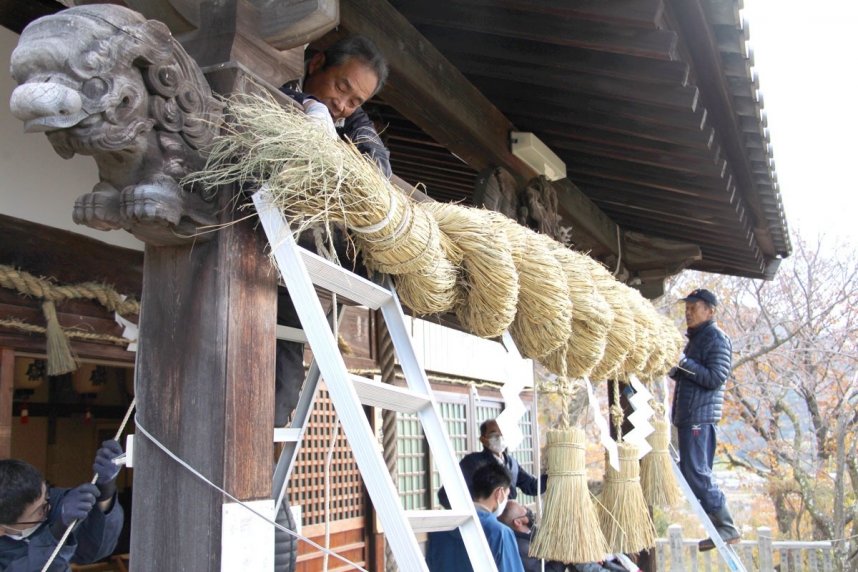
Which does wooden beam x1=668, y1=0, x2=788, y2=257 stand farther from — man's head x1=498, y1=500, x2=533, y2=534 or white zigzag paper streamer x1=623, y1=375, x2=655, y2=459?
man's head x1=498, y1=500, x2=533, y2=534

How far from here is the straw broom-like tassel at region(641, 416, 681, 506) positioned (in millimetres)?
4194

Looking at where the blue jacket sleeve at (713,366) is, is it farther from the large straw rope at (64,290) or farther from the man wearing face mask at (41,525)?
the man wearing face mask at (41,525)

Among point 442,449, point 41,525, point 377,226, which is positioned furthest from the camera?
point 41,525

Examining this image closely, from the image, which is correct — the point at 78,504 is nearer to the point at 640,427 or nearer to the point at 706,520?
the point at 640,427

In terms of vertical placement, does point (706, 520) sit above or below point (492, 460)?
below

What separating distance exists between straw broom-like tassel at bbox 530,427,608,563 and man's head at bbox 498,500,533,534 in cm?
131

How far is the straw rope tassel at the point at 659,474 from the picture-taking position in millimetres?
4193

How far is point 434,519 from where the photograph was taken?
1855 mm

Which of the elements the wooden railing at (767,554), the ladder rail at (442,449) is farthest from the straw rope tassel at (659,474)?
the wooden railing at (767,554)

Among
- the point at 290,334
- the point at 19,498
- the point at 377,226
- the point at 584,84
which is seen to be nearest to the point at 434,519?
the point at 377,226

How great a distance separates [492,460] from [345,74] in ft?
8.93

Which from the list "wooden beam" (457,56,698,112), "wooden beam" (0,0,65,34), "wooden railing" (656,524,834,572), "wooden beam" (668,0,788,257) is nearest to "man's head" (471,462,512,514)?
"wooden beam" (457,56,698,112)

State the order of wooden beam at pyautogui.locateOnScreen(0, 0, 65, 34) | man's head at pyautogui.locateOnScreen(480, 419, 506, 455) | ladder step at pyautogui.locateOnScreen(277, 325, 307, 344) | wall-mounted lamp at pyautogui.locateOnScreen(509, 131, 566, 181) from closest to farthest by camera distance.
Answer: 1. ladder step at pyautogui.locateOnScreen(277, 325, 307, 344)
2. wooden beam at pyautogui.locateOnScreen(0, 0, 65, 34)
3. wall-mounted lamp at pyautogui.locateOnScreen(509, 131, 566, 181)
4. man's head at pyautogui.locateOnScreen(480, 419, 506, 455)

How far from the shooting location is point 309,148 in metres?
1.61
